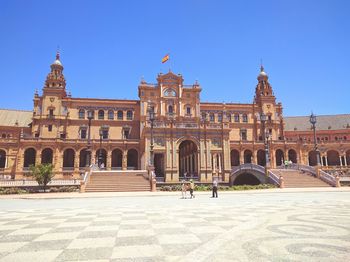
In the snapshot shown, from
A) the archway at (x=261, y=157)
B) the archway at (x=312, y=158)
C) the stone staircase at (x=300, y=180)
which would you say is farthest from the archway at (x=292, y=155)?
the stone staircase at (x=300, y=180)

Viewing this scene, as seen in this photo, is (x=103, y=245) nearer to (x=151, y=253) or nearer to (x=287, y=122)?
(x=151, y=253)

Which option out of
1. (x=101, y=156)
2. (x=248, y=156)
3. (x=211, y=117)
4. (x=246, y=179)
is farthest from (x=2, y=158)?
(x=248, y=156)

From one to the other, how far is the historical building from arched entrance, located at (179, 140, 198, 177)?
17 centimetres

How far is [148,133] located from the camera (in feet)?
137

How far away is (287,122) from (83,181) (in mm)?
60676

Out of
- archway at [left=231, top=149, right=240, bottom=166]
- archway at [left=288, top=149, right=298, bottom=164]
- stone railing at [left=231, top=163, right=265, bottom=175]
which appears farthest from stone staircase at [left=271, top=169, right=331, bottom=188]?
archway at [left=288, top=149, right=298, bottom=164]

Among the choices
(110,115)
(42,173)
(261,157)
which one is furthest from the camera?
(261,157)

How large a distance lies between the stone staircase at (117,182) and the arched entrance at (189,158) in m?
11.1

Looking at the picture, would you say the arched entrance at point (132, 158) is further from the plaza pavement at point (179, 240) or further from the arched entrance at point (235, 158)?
the plaza pavement at point (179, 240)

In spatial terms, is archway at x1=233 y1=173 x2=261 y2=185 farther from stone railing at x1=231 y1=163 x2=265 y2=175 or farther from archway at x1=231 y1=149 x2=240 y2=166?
archway at x1=231 y1=149 x2=240 y2=166

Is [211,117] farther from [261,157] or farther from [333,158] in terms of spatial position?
[333,158]

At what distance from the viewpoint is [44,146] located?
50.8 meters

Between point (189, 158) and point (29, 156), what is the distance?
30.7 meters

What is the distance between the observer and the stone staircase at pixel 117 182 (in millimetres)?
29641
